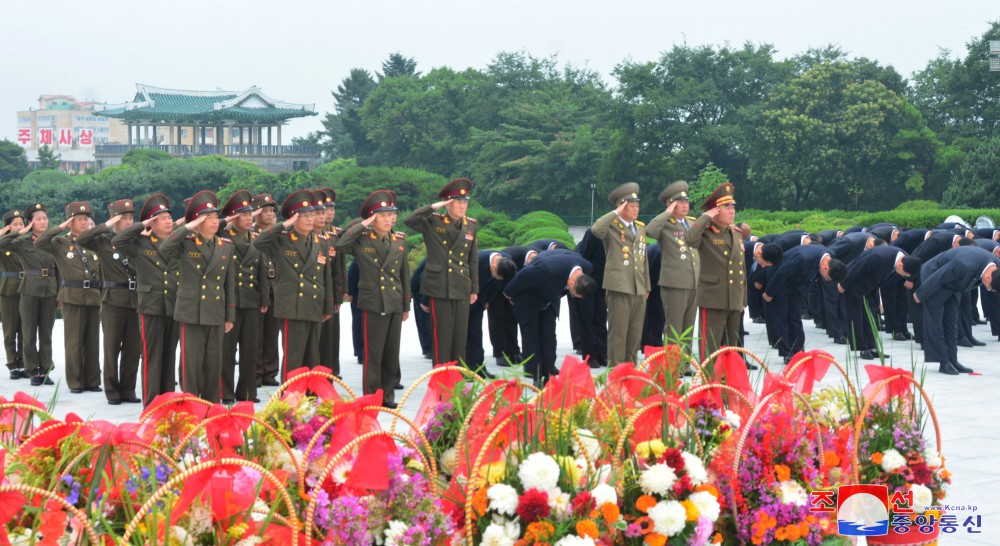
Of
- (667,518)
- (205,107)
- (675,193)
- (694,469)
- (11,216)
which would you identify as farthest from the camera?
(205,107)

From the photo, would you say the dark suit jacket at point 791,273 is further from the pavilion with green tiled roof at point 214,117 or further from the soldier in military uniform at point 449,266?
the pavilion with green tiled roof at point 214,117

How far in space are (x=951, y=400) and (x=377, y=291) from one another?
4.44m

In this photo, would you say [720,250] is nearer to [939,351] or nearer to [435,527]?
[939,351]

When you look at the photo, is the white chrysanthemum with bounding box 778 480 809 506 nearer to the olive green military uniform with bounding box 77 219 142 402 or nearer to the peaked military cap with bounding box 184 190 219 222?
the peaked military cap with bounding box 184 190 219 222

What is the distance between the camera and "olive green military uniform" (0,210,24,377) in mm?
10547

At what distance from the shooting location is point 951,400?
9086mm

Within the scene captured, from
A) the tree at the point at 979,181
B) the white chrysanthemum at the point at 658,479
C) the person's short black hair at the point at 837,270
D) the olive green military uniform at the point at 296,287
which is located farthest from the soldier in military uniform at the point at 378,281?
the tree at the point at 979,181

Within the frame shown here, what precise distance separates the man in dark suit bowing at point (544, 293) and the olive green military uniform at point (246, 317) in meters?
2.04

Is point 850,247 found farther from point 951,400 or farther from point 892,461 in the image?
point 892,461

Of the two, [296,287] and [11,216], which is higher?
[11,216]

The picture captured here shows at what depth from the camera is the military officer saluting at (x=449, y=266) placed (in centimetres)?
909

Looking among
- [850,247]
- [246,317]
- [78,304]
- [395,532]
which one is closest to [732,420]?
[395,532]

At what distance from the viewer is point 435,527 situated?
3.60 m

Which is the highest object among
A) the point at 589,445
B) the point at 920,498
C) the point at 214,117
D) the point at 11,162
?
the point at 214,117
